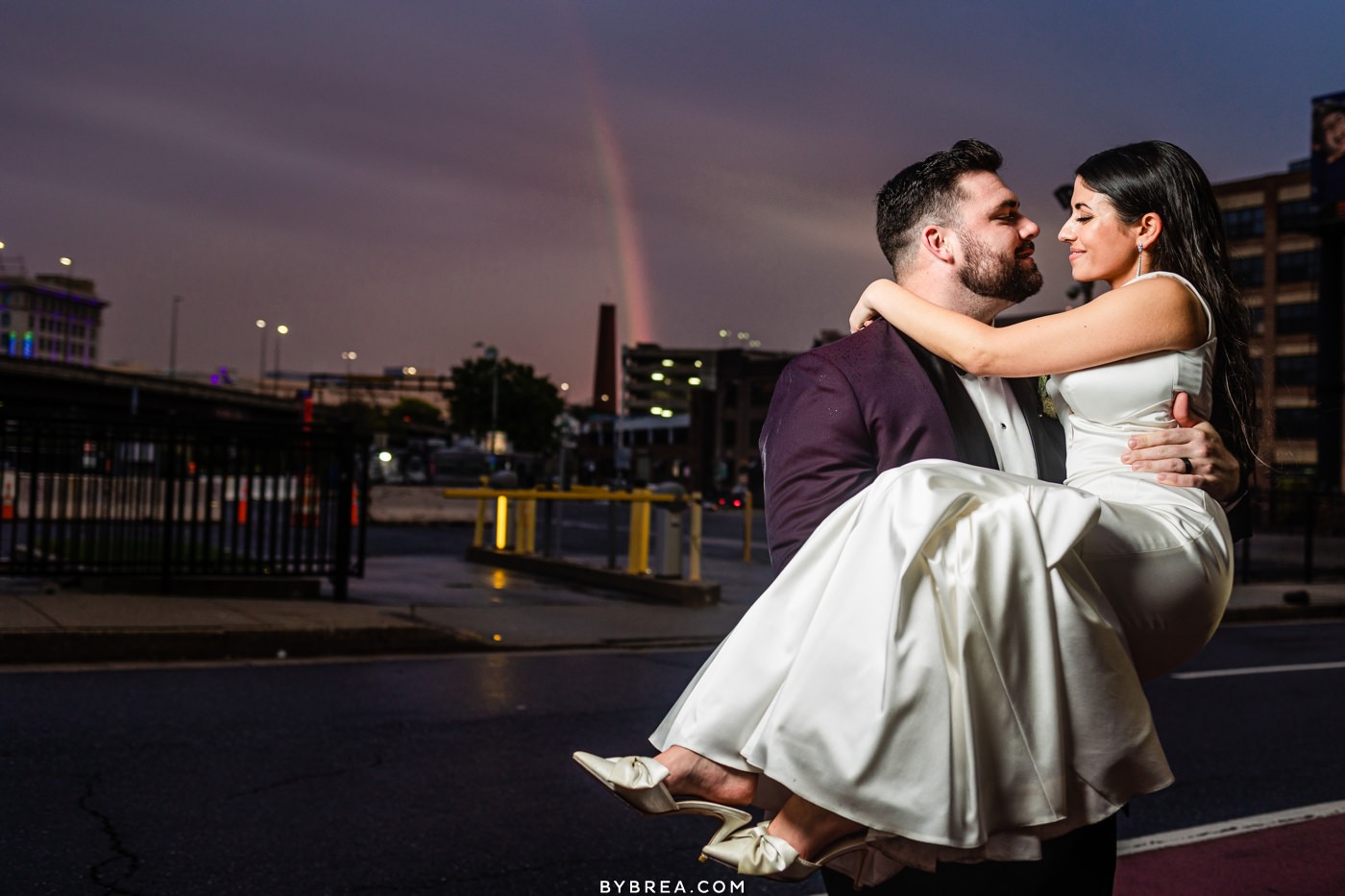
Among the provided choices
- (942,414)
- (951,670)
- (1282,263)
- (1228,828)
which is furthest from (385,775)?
(1282,263)

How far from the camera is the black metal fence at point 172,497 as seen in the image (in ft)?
36.6

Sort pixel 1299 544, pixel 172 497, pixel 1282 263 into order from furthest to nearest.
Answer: pixel 1282 263
pixel 1299 544
pixel 172 497

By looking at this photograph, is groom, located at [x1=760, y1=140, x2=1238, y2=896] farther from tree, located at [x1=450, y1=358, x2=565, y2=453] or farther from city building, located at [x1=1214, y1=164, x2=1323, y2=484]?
tree, located at [x1=450, y1=358, x2=565, y2=453]

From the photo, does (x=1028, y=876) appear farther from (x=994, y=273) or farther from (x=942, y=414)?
(x=994, y=273)

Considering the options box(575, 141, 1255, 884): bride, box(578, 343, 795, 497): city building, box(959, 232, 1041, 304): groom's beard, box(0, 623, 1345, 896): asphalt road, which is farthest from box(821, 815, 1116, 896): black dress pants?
box(578, 343, 795, 497): city building

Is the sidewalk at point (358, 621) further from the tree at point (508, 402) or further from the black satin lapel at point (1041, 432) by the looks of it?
the tree at point (508, 402)

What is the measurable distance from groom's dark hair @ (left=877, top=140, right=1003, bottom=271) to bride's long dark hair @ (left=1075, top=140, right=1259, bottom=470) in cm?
22

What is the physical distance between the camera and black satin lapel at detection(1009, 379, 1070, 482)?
7.88 feet

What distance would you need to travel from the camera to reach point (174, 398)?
76688 mm

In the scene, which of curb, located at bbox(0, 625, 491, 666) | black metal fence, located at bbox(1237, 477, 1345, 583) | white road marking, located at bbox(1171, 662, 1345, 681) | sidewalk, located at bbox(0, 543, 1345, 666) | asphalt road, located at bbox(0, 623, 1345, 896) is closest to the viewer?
asphalt road, located at bbox(0, 623, 1345, 896)

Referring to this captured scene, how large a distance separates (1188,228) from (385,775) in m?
4.84

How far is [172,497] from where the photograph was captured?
11508 mm

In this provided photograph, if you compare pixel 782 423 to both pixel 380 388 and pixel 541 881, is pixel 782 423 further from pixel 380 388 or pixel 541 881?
pixel 380 388

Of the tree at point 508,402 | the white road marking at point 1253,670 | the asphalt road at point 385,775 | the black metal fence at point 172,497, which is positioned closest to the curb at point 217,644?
the asphalt road at point 385,775
